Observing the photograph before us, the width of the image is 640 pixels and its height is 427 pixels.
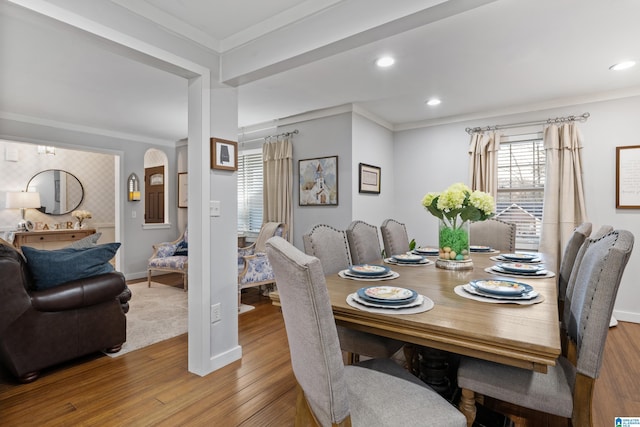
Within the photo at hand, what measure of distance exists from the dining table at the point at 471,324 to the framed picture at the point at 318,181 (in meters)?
2.59

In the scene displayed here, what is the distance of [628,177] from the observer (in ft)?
11.3

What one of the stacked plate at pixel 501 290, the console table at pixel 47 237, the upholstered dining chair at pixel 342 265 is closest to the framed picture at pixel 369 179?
the upholstered dining chair at pixel 342 265

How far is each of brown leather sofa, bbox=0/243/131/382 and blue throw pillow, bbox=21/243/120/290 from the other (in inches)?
2.3

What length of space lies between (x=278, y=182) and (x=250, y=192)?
95 centimetres

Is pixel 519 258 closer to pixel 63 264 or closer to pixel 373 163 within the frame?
pixel 373 163

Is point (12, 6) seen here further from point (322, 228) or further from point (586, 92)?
point (586, 92)

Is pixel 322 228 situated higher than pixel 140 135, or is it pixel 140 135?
pixel 140 135

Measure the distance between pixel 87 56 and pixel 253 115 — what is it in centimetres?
205

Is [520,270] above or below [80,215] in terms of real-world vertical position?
below

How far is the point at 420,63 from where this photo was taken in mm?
2863

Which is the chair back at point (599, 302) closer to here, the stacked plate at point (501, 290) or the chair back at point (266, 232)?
the stacked plate at point (501, 290)

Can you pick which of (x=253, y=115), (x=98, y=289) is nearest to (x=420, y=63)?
(x=253, y=115)

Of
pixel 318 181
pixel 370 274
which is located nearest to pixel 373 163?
pixel 318 181

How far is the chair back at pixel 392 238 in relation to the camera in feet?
9.61
